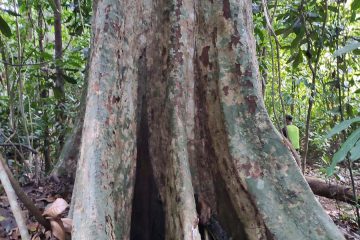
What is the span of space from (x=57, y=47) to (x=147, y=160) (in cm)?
310

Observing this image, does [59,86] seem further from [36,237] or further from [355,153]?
[355,153]

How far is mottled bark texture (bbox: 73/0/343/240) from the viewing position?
72.5 inches

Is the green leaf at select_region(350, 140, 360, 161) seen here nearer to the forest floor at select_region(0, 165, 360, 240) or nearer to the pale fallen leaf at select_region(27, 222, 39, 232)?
the forest floor at select_region(0, 165, 360, 240)

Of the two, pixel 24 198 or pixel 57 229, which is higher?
pixel 24 198

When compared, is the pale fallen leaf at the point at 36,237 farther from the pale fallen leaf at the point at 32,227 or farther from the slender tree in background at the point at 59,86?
the slender tree in background at the point at 59,86

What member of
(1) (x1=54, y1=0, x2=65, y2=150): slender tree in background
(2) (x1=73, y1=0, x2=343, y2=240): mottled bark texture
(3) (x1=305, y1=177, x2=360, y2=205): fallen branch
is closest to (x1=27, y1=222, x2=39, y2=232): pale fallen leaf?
(2) (x1=73, y1=0, x2=343, y2=240): mottled bark texture

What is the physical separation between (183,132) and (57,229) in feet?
2.36

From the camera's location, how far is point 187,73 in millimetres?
2164

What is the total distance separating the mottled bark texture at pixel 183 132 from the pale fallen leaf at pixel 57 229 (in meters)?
0.24

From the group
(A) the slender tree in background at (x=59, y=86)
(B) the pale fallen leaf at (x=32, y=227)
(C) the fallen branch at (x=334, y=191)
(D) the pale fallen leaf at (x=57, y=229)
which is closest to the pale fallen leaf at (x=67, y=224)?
(D) the pale fallen leaf at (x=57, y=229)

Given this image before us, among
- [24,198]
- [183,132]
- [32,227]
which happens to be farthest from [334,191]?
[24,198]

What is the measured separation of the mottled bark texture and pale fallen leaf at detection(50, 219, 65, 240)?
0.24 meters

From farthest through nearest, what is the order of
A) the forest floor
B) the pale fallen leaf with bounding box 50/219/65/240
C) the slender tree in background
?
1. the slender tree in background
2. the forest floor
3. the pale fallen leaf with bounding box 50/219/65/240

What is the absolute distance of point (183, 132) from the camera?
6.63 ft
